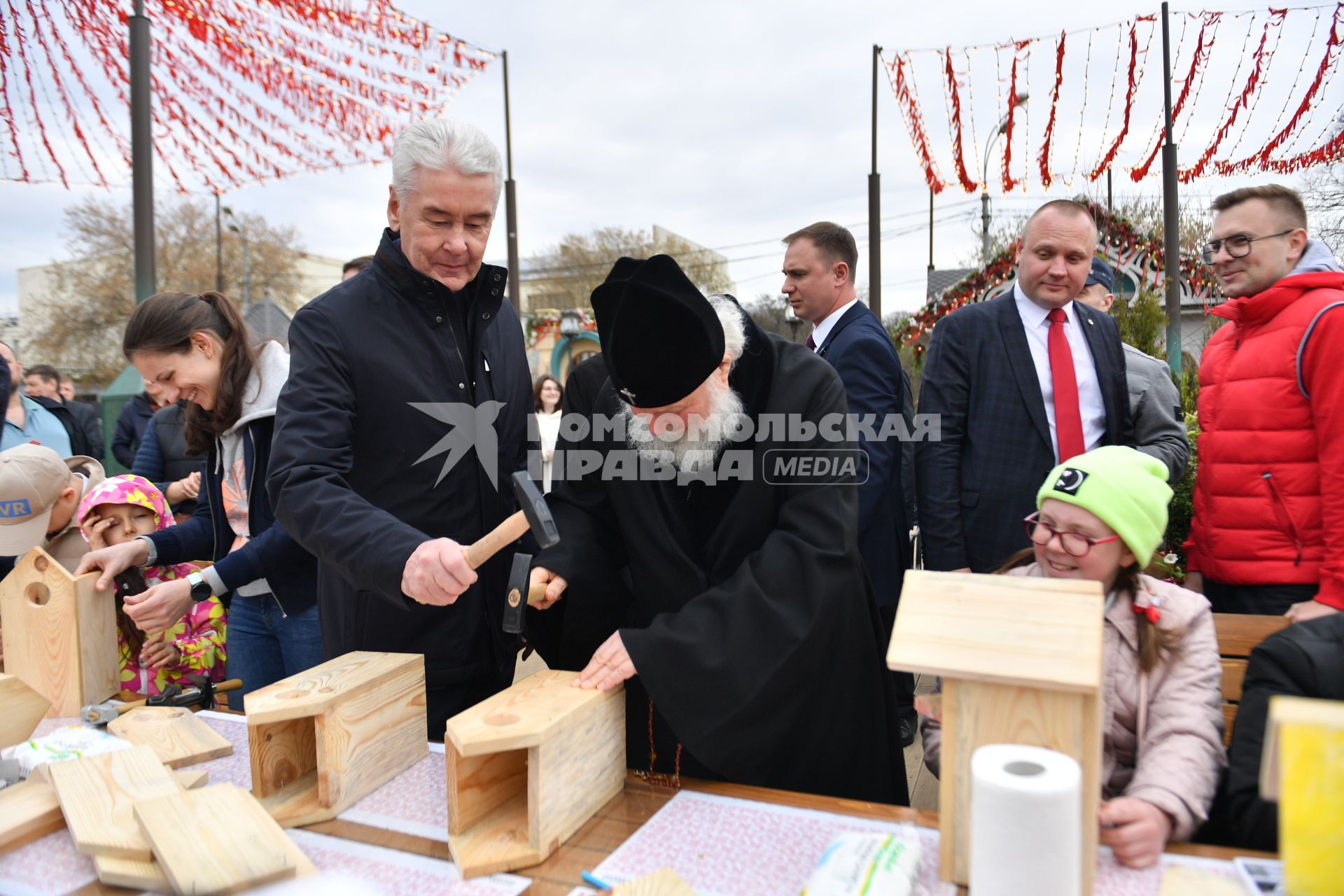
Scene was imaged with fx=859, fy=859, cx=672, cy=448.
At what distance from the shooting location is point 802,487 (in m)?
1.76

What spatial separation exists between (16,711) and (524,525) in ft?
3.58

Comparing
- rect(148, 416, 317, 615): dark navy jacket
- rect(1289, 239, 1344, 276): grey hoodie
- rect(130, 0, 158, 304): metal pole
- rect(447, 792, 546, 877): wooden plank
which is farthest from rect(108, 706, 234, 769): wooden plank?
rect(130, 0, 158, 304): metal pole

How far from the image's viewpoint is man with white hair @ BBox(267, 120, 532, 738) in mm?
1782

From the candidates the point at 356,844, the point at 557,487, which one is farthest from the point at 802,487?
the point at 356,844

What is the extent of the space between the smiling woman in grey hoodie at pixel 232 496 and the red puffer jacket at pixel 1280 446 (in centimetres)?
253

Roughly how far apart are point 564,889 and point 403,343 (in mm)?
1200

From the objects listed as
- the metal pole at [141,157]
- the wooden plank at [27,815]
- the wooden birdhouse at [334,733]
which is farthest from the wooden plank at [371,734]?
the metal pole at [141,157]

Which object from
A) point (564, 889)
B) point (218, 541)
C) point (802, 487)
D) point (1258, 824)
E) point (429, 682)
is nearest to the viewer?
point (564, 889)

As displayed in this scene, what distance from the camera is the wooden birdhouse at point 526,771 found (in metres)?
1.26

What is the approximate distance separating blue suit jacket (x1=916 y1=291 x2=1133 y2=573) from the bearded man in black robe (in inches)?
42.7

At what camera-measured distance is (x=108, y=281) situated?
79.8ft

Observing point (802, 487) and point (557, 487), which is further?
point (557, 487)

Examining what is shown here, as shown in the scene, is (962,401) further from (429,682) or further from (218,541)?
(218,541)

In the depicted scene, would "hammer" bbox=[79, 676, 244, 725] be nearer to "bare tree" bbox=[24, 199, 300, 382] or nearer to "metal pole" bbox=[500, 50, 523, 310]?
"metal pole" bbox=[500, 50, 523, 310]
